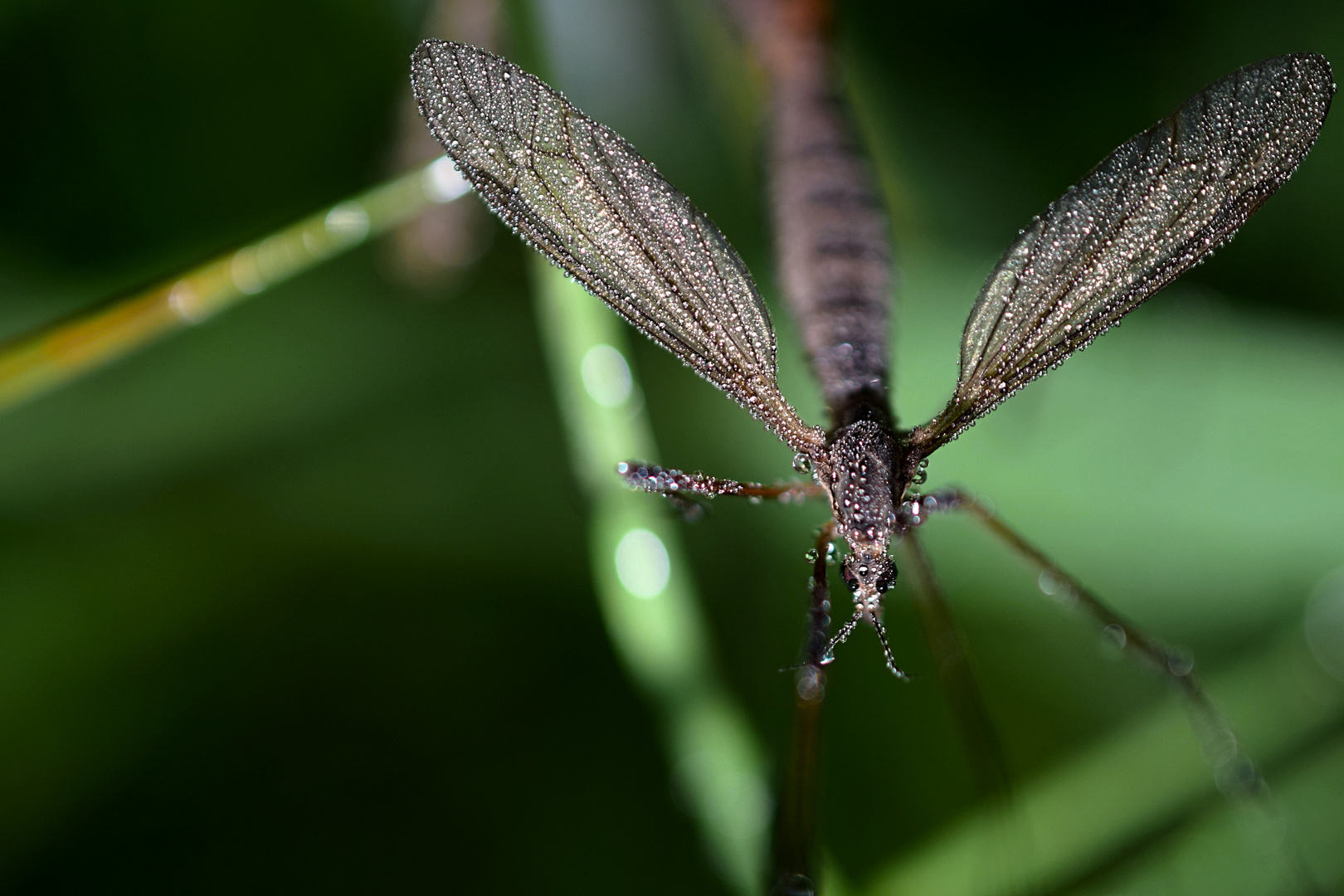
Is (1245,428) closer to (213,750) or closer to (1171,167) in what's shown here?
(1171,167)

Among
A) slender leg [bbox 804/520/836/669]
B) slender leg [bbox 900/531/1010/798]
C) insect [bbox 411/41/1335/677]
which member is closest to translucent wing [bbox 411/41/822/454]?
insect [bbox 411/41/1335/677]

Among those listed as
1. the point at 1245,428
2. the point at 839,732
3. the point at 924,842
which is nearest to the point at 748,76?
the point at 1245,428

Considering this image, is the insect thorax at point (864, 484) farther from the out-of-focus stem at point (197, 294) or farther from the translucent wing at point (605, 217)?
the out-of-focus stem at point (197, 294)

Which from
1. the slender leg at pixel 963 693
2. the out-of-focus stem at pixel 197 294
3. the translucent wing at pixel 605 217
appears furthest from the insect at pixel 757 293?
the out-of-focus stem at pixel 197 294

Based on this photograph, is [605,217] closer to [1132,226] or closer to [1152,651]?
[1132,226]

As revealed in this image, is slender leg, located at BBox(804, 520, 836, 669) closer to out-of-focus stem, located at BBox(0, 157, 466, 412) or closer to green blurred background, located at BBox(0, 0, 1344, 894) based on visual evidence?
green blurred background, located at BBox(0, 0, 1344, 894)
